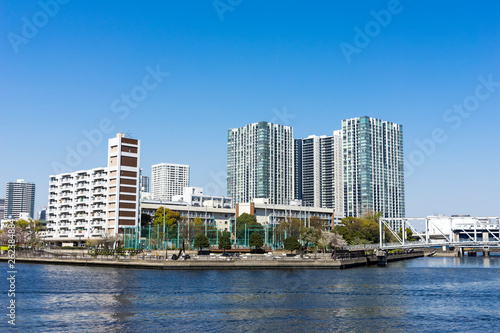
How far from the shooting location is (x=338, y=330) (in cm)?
4297

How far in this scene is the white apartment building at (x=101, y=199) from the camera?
154m

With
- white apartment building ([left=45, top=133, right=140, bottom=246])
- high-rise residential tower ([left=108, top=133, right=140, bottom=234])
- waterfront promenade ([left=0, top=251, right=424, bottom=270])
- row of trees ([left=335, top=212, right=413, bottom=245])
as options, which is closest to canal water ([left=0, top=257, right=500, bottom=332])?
waterfront promenade ([left=0, top=251, right=424, bottom=270])

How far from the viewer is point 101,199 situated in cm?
15838

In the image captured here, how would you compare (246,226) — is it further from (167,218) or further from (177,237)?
(177,237)

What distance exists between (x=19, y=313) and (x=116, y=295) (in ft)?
→ 44.9

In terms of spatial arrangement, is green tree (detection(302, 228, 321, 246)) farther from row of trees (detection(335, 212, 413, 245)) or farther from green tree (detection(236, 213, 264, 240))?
green tree (detection(236, 213, 264, 240))

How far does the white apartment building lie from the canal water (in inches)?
2717

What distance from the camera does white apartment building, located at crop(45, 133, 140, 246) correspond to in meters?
154

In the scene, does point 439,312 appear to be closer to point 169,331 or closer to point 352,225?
point 169,331

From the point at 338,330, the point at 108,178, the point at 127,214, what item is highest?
the point at 108,178

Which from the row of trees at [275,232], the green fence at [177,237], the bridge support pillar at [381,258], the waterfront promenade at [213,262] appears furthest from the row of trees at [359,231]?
the waterfront promenade at [213,262]

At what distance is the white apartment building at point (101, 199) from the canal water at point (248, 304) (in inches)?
2717

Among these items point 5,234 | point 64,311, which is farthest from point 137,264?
point 5,234

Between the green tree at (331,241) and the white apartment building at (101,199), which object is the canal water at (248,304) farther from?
the white apartment building at (101,199)
